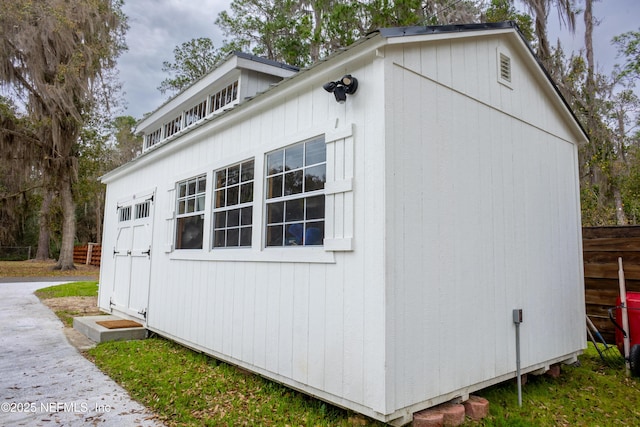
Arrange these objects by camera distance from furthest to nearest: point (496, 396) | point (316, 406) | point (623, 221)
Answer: point (623, 221) → point (496, 396) → point (316, 406)

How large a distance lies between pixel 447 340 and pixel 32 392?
3934 mm

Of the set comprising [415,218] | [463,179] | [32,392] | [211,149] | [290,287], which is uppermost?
[211,149]

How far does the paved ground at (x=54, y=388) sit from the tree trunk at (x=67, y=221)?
11182mm

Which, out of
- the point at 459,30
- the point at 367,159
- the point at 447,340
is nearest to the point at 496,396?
the point at 447,340

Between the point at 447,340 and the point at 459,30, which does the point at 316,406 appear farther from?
the point at 459,30

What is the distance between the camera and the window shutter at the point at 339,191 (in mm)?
3223

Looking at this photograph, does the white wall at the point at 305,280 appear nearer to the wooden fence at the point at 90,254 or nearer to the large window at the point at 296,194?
the large window at the point at 296,194

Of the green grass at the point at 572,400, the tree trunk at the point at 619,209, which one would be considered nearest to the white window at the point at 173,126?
the green grass at the point at 572,400

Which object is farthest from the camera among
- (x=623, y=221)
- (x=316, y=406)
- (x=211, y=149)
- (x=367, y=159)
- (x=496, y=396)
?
(x=623, y=221)

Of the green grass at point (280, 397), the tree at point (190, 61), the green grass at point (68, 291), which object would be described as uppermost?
the tree at point (190, 61)

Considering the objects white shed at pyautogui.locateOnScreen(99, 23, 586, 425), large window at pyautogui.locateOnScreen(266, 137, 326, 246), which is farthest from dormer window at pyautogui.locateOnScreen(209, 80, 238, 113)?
large window at pyautogui.locateOnScreen(266, 137, 326, 246)

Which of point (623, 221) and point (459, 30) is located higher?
point (459, 30)

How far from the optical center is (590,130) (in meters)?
12.4

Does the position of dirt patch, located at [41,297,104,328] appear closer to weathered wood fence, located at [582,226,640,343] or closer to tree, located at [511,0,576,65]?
weathered wood fence, located at [582,226,640,343]
